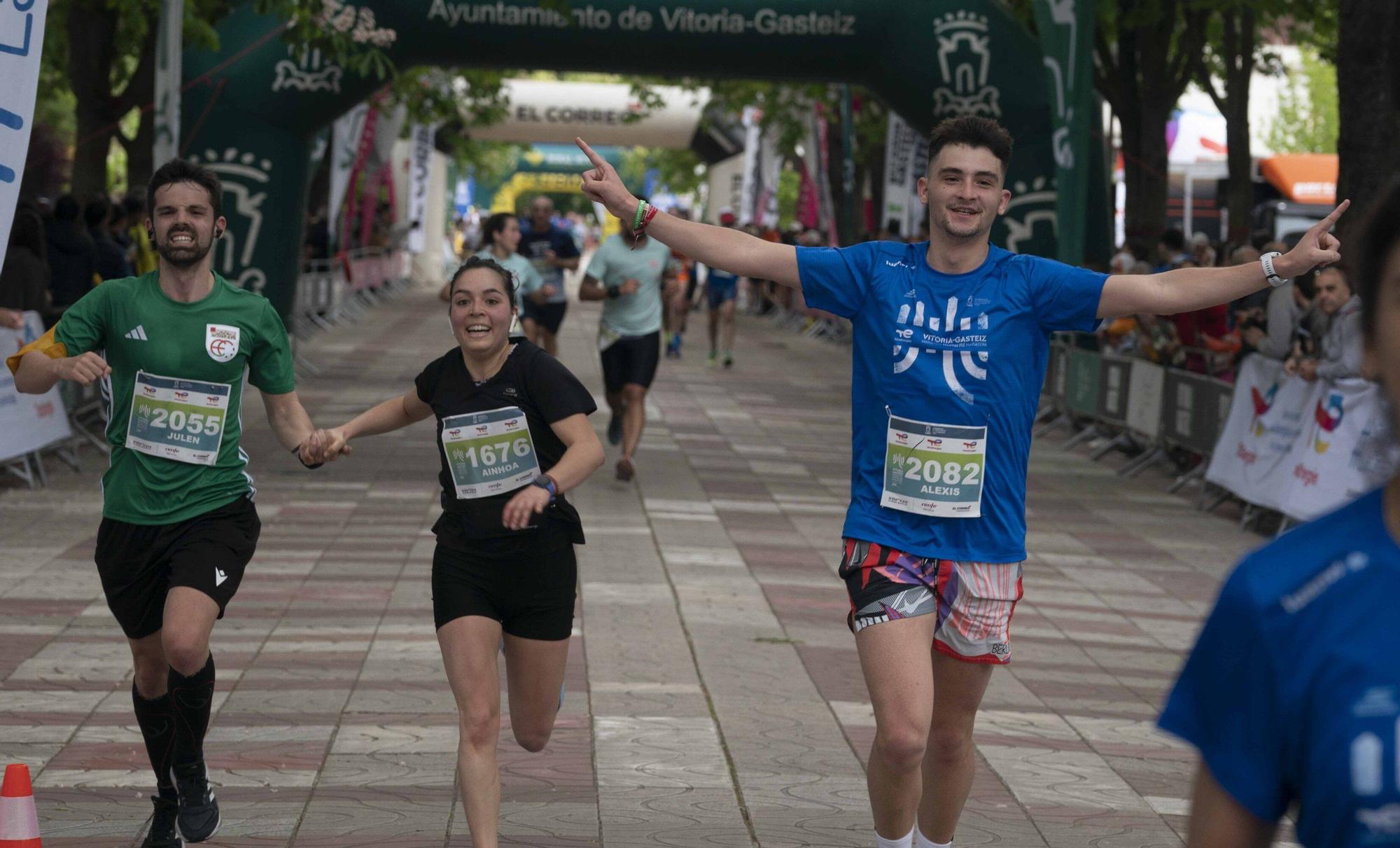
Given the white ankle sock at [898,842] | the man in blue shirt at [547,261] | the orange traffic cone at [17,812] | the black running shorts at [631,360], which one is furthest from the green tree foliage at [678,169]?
the orange traffic cone at [17,812]

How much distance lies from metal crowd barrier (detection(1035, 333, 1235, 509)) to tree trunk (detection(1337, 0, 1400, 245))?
1795 millimetres

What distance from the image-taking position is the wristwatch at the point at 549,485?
14.7 feet

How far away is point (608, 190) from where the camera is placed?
174 inches

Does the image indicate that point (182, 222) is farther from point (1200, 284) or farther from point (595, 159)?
point (1200, 284)

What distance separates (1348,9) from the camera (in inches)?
479

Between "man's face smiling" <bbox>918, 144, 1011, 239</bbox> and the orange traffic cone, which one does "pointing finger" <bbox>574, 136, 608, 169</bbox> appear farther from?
the orange traffic cone

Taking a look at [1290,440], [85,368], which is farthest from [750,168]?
[85,368]

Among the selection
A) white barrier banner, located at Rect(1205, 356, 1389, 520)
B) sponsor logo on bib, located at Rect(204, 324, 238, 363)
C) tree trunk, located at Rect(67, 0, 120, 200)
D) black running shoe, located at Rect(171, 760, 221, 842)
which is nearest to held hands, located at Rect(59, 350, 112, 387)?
sponsor logo on bib, located at Rect(204, 324, 238, 363)

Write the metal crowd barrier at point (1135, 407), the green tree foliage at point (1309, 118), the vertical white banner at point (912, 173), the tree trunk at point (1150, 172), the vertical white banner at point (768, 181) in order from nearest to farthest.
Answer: the metal crowd barrier at point (1135, 407), the tree trunk at point (1150, 172), the vertical white banner at point (912, 173), the vertical white banner at point (768, 181), the green tree foliage at point (1309, 118)

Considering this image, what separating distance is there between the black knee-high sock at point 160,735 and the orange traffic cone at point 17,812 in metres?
1.21

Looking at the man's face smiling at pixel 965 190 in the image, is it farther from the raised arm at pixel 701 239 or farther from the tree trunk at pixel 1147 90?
the tree trunk at pixel 1147 90

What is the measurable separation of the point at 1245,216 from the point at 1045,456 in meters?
4.05

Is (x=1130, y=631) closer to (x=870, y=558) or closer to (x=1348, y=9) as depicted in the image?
(x=870, y=558)

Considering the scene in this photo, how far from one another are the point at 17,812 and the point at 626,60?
39.6 feet
